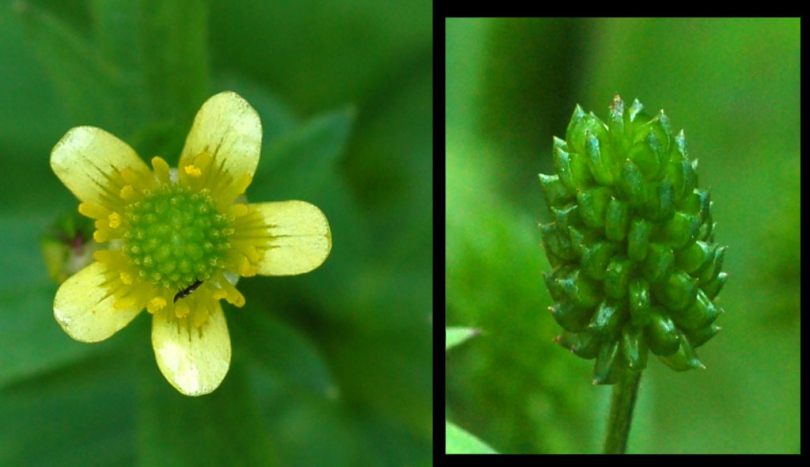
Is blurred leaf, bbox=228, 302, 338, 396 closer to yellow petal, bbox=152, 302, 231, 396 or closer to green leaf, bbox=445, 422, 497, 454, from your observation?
yellow petal, bbox=152, 302, 231, 396

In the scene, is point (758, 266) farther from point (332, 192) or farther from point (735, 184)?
point (332, 192)

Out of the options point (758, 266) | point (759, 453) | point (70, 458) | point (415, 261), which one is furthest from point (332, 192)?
point (759, 453)

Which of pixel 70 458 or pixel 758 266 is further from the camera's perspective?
pixel 70 458

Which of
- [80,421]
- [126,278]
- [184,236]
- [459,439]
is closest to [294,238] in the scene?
[184,236]

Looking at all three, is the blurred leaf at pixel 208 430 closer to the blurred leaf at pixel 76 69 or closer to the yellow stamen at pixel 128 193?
the yellow stamen at pixel 128 193

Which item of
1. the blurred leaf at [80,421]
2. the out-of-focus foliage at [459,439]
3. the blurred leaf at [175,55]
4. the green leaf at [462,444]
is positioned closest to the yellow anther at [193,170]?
the blurred leaf at [175,55]

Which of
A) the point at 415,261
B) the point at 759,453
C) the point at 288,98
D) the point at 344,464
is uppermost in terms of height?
the point at 288,98

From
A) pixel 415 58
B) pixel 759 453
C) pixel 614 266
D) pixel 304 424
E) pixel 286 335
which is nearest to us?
pixel 614 266
